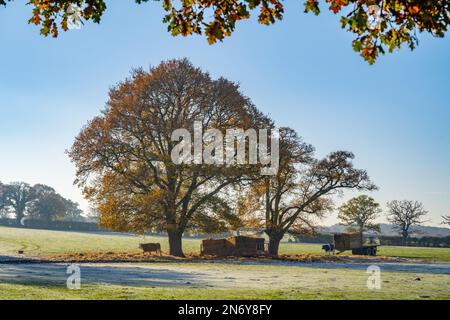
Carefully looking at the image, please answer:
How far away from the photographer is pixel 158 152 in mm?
35844

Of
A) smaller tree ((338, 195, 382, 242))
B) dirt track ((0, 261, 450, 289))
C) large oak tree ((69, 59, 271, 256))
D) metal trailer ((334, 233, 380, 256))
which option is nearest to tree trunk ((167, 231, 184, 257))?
large oak tree ((69, 59, 271, 256))

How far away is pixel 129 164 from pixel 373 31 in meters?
30.2

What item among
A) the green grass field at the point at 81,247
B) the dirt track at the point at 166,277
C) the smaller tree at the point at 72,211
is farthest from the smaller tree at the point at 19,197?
the dirt track at the point at 166,277

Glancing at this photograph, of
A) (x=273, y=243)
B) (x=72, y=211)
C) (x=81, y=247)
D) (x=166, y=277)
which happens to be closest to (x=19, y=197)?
(x=72, y=211)

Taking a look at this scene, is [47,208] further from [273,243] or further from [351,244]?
[351,244]

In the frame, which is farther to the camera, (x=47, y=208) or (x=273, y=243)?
(x=47, y=208)

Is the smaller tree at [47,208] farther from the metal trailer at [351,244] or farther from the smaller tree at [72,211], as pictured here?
the metal trailer at [351,244]

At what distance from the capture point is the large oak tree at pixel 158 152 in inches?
1359

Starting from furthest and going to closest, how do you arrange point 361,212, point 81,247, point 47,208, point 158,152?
point 47,208
point 361,212
point 81,247
point 158,152

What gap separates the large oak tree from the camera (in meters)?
34.5

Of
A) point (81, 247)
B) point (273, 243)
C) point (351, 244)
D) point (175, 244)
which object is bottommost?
point (81, 247)

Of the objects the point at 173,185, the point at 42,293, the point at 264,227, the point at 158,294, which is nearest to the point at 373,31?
the point at 158,294

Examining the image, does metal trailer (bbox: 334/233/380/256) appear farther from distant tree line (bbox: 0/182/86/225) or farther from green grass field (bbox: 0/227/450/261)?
distant tree line (bbox: 0/182/86/225)
